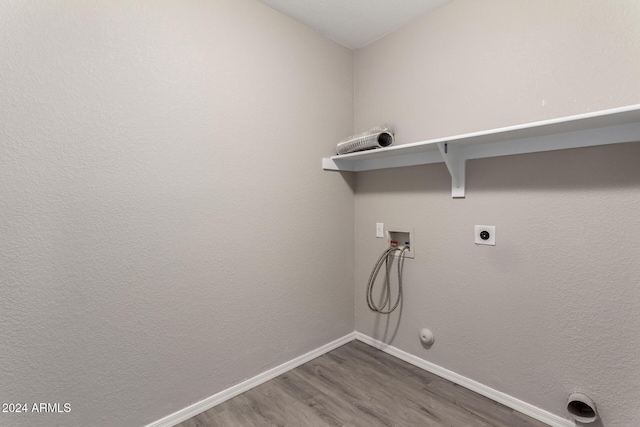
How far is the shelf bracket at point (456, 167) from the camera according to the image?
62.0 inches

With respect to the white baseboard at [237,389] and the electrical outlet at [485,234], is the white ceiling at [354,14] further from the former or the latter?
the white baseboard at [237,389]

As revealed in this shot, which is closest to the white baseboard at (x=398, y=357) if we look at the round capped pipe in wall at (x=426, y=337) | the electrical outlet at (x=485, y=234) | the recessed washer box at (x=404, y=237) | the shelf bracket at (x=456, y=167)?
the round capped pipe in wall at (x=426, y=337)

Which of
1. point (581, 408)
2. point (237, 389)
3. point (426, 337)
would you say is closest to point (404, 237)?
point (426, 337)

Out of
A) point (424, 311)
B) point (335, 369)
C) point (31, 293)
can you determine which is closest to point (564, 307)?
point (424, 311)

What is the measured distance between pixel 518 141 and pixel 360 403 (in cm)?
157

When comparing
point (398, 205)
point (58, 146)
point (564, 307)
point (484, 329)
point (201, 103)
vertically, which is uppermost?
point (201, 103)

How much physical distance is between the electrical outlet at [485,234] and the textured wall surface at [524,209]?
0.9 inches

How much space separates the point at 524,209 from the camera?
4.66 ft

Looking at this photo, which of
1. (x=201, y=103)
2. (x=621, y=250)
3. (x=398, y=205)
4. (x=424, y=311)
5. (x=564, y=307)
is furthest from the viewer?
(x=398, y=205)

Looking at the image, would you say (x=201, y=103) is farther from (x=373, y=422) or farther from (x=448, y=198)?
(x=373, y=422)

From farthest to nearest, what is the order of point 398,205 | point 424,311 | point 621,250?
point 398,205 → point 424,311 → point 621,250

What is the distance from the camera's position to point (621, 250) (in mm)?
1185

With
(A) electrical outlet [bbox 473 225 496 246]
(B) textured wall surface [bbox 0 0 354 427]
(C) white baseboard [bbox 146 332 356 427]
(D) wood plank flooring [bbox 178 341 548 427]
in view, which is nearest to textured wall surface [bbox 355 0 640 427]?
(A) electrical outlet [bbox 473 225 496 246]

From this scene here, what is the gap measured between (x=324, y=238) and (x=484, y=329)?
3.57 ft
